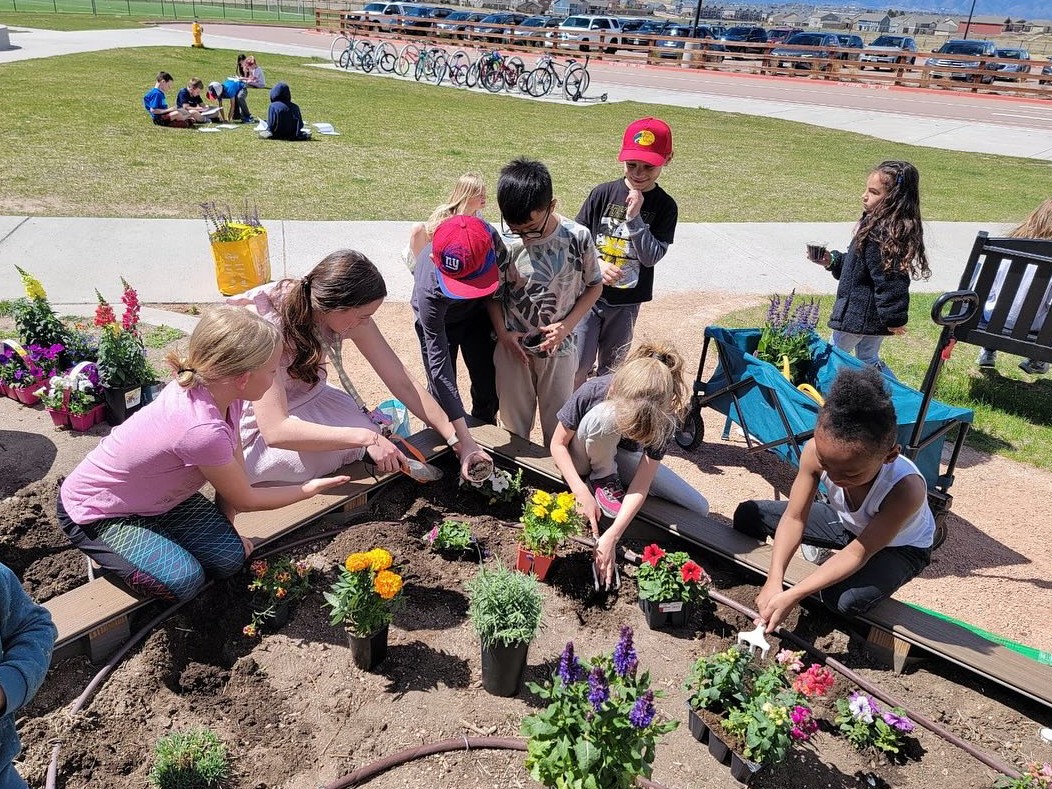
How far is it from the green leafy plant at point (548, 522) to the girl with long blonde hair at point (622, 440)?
0.15 m

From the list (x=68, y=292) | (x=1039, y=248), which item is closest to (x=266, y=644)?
(x=68, y=292)

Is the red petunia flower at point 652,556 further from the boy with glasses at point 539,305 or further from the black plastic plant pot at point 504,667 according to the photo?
the boy with glasses at point 539,305

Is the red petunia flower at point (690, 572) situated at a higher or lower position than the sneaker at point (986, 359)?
higher

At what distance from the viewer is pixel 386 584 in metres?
2.27

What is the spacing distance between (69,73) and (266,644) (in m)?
20.7

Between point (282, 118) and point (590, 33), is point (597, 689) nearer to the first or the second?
point (282, 118)

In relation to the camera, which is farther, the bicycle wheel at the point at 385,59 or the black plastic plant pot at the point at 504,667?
the bicycle wheel at the point at 385,59

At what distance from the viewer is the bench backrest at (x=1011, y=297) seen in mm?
4293

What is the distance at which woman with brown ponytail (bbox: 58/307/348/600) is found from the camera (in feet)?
7.98

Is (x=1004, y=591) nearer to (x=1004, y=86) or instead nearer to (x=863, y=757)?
(x=863, y=757)

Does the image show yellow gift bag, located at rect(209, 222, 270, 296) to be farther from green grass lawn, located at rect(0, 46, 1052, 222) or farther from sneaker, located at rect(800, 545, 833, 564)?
sneaker, located at rect(800, 545, 833, 564)

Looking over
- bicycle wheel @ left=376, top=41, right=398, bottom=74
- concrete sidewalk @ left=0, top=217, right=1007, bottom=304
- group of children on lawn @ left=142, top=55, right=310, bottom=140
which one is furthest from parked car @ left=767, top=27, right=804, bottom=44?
concrete sidewalk @ left=0, top=217, right=1007, bottom=304

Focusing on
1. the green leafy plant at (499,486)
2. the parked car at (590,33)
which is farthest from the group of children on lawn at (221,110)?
the parked car at (590,33)

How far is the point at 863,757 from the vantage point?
231cm
